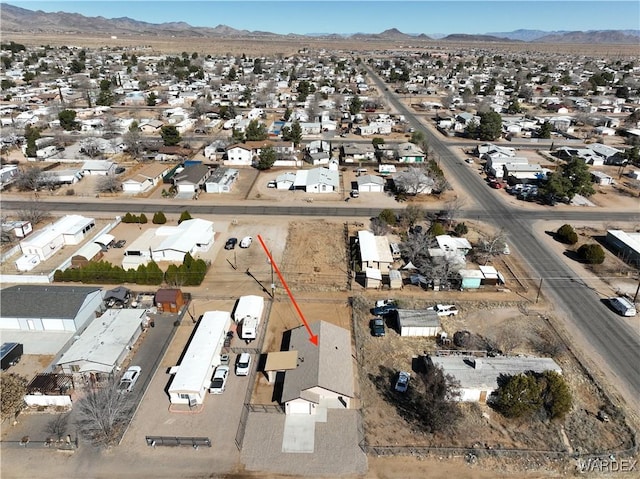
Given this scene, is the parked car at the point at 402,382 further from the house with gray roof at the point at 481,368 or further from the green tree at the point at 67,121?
the green tree at the point at 67,121

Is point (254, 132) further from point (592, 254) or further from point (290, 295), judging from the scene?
point (592, 254)

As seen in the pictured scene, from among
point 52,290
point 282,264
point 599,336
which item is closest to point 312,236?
point 282,264

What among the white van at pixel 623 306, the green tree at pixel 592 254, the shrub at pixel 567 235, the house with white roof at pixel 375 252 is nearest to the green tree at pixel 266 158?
the house with white roof at pixel 375 252

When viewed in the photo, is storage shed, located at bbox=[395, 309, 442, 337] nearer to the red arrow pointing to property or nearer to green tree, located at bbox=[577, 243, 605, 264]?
the red arrow pointing to property

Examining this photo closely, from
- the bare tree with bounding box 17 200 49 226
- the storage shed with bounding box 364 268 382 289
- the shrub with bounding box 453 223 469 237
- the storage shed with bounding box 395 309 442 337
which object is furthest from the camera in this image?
the bare tree with bounding box 17 200 49 226

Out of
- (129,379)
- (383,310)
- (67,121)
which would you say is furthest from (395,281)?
(67,121)

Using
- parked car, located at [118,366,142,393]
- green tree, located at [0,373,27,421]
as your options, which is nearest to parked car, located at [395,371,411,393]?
parked car, located at [118,366,142,393]
